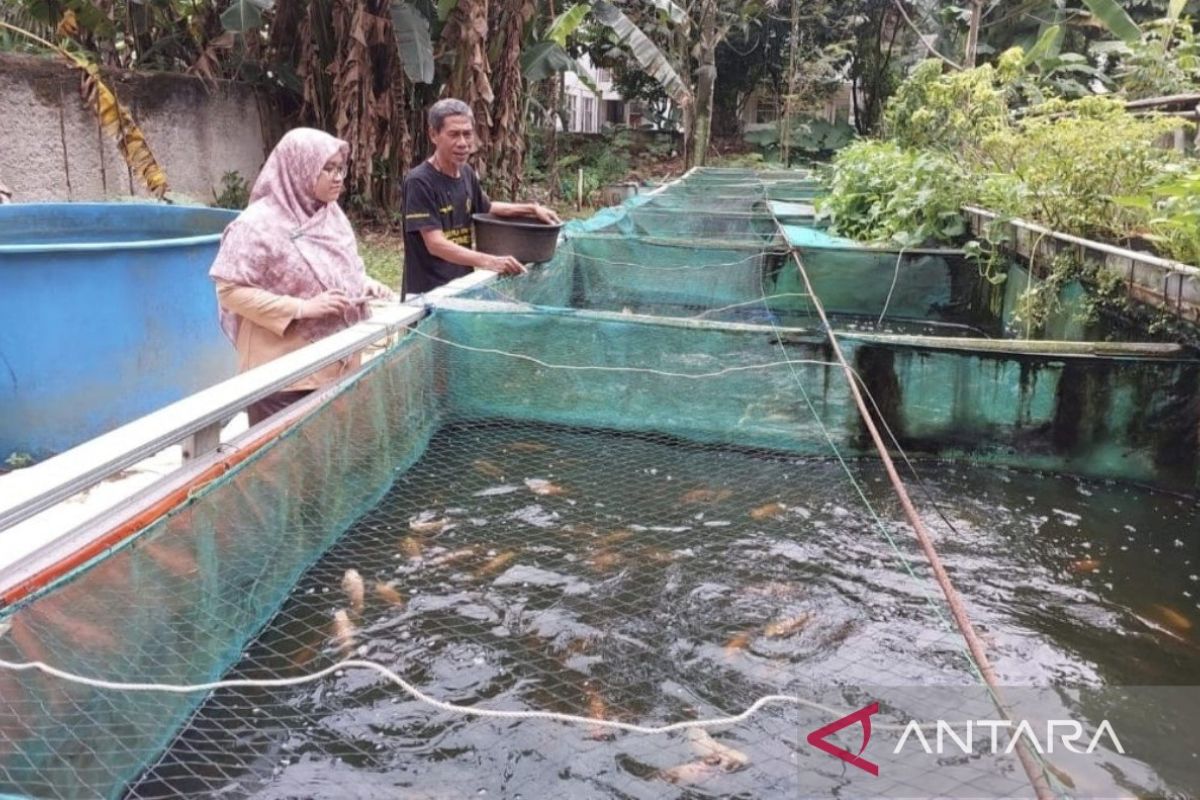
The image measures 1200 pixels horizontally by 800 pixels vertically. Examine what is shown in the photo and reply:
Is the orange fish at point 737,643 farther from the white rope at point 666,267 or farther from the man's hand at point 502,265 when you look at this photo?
the white rope at point 666,267

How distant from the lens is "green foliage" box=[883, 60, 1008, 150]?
6715 mm

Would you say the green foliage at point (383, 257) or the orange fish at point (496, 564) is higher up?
the green foliage at point (383, 257)

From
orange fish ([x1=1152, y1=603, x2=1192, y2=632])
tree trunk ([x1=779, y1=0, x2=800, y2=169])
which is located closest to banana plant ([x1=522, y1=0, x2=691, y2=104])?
tree trunk ([x1=779, y1=0, x2=800, y2=169])

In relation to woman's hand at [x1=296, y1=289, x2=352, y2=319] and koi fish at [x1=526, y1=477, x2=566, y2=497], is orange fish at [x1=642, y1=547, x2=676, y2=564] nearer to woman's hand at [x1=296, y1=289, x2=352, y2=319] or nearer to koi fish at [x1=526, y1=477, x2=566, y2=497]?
koi fish at [x1=526, y1=477, x2=566, y2=497]

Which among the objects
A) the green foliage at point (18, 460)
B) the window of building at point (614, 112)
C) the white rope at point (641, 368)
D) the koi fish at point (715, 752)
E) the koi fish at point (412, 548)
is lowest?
the koi fish at point (715, 752)

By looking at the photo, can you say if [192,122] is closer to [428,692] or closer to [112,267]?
[112,267]

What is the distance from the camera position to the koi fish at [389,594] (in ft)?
9.14

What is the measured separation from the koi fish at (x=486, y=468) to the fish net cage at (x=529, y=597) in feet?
0.04

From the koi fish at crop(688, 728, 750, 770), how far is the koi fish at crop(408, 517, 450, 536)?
1322mm

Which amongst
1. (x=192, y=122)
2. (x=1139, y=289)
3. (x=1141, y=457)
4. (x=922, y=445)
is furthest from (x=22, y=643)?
(x=192, y=122)

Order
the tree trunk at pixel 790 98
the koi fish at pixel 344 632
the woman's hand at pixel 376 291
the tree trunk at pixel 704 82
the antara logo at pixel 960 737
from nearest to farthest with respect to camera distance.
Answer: the antara logo at pixel 960 737 < the koi fish at pixel 344 632 < the woman's hand at pixel 376 291 < the tree trunk at pixel 704 82 < the tree trunk at pixel 790 98

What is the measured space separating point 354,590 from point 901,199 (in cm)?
575

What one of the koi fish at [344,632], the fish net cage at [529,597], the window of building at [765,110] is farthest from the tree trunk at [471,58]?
the window of building at [765,110]

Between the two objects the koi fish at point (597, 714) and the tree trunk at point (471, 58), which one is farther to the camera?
the tree trunk at point (471, 58)
